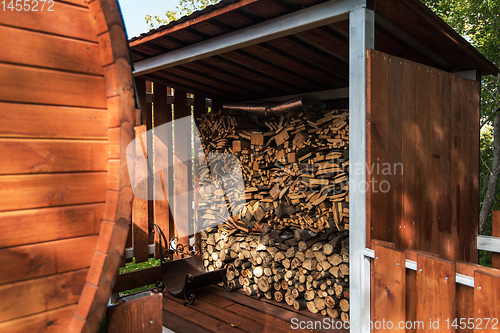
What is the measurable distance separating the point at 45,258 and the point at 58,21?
795 millimetres

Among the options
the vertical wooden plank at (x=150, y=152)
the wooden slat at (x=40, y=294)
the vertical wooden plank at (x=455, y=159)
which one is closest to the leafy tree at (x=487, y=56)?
the vertical wooden plank at (x=455, y=159)

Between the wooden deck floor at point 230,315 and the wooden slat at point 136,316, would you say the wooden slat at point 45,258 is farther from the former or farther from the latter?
the wooden deck floor at point 230,315

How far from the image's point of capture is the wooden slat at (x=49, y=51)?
1.04m

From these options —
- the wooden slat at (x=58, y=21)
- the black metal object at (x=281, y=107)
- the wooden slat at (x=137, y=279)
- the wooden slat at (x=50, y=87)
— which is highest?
the black metal object at (x=281, y=107)

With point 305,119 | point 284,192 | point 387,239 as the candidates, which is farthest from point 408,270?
point 305,119

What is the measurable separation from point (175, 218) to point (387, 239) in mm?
3287

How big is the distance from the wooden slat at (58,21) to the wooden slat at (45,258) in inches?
27.7

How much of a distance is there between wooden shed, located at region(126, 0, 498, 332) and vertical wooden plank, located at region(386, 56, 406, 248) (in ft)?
0.03

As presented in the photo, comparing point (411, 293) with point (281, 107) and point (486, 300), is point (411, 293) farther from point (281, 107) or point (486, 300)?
point (281, 107)

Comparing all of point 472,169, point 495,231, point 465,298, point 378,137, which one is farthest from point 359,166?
point 472,169

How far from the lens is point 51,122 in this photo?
109 centimetres

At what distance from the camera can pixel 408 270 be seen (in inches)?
67.9

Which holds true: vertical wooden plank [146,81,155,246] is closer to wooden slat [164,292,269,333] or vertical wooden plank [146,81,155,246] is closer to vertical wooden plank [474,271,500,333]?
wooden slat [164,292,269,333]

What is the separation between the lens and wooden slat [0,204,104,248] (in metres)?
1.03
